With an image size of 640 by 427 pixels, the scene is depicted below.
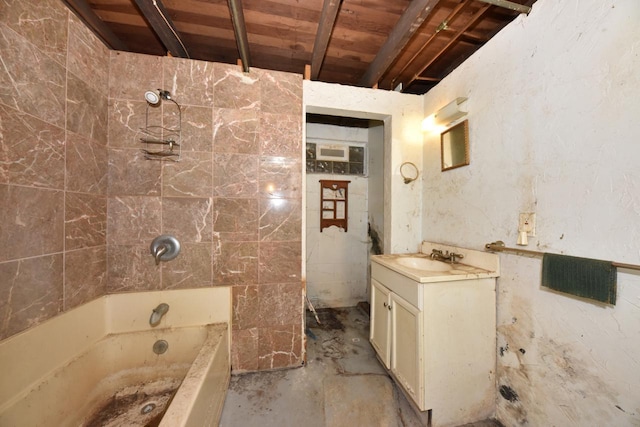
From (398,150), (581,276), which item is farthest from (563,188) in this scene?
(398,150)

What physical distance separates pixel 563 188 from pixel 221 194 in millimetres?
1989

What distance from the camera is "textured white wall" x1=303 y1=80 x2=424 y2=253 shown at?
192 centimetres

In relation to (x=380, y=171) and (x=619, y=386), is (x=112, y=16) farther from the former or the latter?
(x=619, y=386)

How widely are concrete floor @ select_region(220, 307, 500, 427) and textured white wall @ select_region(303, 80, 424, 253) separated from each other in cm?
100

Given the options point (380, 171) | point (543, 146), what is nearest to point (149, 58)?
point (380, 171)

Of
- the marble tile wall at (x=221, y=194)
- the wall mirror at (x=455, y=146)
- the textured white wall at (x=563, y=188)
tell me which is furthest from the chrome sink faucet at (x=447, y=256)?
the marble tile wall at (x=221, y=194)

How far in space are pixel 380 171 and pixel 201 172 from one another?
1858mm

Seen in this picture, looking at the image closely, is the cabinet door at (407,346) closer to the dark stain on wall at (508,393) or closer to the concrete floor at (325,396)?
the concrete floor at (325,396)

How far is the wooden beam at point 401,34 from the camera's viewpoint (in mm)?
1258

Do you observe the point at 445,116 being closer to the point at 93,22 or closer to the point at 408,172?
the point at 408,172

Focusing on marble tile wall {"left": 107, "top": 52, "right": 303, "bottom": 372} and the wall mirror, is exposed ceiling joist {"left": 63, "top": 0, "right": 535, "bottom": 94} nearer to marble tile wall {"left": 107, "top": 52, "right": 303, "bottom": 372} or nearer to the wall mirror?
marble tile wall {"left": 107, "top": 52, "right": 303, "bottom": 372}

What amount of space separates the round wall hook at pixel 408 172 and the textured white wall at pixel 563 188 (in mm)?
506

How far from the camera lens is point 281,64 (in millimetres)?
1934

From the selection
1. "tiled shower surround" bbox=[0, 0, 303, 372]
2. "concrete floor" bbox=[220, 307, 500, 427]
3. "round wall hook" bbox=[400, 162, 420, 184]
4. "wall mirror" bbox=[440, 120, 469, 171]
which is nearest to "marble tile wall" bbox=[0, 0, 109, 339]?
"tiled shower surround" bbox=[0, 0, 303, 372]
